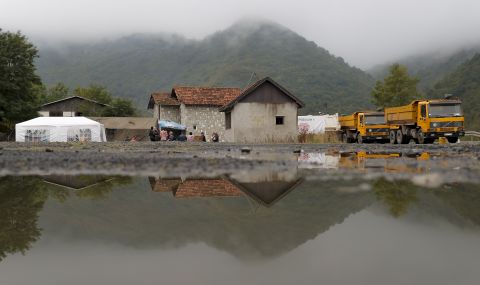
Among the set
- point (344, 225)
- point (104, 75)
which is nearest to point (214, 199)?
point (344, 225)

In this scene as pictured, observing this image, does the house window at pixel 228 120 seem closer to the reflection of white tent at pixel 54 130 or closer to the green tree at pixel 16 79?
the reflection of white tent at pixel 54 130

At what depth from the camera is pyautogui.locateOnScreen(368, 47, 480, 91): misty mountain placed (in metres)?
136

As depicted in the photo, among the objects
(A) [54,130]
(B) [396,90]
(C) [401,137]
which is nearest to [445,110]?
(C) [401,137]

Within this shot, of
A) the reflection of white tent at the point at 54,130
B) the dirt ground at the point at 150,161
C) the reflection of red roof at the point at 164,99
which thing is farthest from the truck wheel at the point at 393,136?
the reflection of red roof at the point at 164,99

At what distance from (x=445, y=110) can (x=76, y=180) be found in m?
24.4

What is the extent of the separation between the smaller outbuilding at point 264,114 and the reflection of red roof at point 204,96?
1517cm

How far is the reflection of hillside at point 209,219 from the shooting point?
357 cm

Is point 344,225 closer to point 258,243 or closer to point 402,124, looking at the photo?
point 258,243

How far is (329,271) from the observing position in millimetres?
2861

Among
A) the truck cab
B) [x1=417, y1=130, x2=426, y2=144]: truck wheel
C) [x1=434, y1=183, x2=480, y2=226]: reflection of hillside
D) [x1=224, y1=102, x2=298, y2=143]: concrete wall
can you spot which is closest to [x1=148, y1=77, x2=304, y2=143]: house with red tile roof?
[x1=224, y1=102, x2=298, y2=143]: concrete wall

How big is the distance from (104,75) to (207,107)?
10417cm

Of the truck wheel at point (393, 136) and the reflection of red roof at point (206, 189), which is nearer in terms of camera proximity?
the reflection of red roof at point (206, 189)

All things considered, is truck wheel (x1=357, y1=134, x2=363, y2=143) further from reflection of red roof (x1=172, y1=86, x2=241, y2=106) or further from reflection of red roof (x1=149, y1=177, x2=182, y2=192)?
reflection of red roof (x1=149, y1=177, x2=182, y2=192)

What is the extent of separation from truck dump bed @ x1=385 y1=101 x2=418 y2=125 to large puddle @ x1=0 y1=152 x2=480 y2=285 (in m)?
24.0
